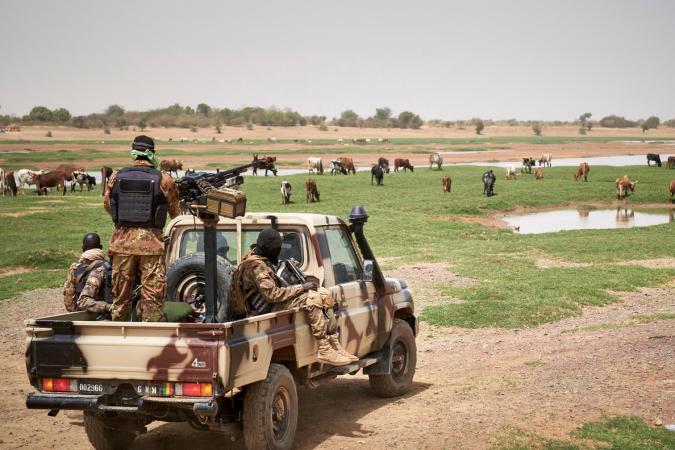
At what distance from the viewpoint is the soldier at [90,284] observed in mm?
8211

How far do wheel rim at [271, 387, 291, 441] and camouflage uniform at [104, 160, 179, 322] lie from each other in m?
1.20

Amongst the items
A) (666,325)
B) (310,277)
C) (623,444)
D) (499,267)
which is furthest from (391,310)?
(499,267)

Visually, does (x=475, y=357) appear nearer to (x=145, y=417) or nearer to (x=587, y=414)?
(x=587, y=414)

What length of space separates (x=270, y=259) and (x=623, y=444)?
347 cm

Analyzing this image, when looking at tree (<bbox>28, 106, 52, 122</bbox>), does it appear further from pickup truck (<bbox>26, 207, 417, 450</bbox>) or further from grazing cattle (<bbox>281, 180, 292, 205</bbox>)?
pickup truck (<bbox>26, 207, 417, 450</bbox>)

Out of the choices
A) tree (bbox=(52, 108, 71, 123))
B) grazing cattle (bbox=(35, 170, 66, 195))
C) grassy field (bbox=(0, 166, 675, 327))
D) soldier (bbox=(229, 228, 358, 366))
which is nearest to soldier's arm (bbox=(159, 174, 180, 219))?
soldier (bbox=(229, 228, 358, 366))

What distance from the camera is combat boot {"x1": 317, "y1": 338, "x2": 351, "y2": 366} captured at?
7879mm

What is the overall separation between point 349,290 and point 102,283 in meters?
2.42

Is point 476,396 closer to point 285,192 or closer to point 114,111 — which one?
point 285,192

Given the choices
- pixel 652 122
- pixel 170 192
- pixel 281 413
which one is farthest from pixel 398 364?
pixel 652 122

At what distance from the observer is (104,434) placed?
764 cm

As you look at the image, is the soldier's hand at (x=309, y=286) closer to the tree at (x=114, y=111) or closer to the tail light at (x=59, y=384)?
the tail light at (x=59, y=384)

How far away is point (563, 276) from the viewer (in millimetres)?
18422

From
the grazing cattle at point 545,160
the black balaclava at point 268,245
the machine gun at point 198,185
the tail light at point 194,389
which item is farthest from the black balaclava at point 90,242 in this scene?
the grazing cattle at point 545,160
